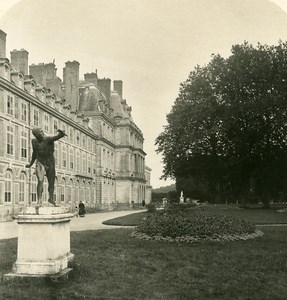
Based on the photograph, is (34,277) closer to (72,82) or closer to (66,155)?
(66,155)

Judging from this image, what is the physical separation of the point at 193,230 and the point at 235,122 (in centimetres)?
2324

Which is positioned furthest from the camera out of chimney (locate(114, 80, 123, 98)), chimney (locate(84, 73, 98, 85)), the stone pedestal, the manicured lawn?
chimney (locate(114, 80, 123, 98))

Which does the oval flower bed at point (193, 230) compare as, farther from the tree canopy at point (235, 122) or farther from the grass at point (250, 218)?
the tree canopy at point (235, 122)

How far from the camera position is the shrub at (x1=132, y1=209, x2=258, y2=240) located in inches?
589

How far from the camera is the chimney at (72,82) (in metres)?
51.2

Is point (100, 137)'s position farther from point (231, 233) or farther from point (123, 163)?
point (231, 233)

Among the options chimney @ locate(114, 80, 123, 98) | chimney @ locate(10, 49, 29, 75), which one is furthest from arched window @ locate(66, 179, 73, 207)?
chimney @ locate(114, 80, 123, 98)

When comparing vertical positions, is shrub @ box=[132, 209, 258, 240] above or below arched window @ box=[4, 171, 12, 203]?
below

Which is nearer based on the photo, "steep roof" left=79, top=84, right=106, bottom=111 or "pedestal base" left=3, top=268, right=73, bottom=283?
"pedestal base" left=3, top=268, right=73, bottom=283

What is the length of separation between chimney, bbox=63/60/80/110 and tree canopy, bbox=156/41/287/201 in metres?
13.9

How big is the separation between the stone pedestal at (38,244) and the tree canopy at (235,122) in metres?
29.2

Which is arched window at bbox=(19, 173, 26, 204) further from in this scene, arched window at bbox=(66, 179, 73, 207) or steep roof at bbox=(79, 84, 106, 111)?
steep roof at bbox=(79, 84, 106, 111)

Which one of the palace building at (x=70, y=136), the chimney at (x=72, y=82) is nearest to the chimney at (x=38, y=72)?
the palace building at (x=70, y=136)

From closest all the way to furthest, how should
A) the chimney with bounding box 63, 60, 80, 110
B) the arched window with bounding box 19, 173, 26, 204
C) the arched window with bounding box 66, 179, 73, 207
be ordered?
1. the arched window with bounding box 19, 173, 26, 204
2. the arched window with bounding box 66, 179, 73, 207
3. the chimney with bounding box 63, 60, 80, 110
